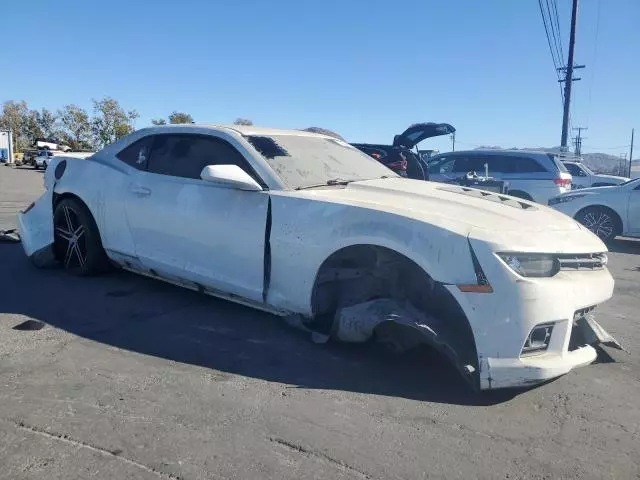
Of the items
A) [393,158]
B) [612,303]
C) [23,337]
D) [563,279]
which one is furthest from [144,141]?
[393,158]

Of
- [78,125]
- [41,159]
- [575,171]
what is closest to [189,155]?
[575,171]

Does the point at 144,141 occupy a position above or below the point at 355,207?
above

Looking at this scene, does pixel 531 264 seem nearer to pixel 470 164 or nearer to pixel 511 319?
pixel 511 319

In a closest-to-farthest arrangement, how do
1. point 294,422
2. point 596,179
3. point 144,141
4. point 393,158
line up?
point 294,422 < point 144,141 < point 393,158 < point 596,179

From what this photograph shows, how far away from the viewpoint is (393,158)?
985 cm

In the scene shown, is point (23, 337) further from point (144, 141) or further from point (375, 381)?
point (375, 381)

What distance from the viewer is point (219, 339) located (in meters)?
3.70

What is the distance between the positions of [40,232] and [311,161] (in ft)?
9.84

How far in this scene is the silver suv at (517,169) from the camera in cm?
1183

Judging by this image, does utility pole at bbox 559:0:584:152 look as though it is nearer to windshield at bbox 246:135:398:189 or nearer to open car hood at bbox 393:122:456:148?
open car hood at bbox 393:122:456:148

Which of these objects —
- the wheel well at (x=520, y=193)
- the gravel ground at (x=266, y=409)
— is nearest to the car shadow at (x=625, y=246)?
the wheel well at (x=520, y=193)

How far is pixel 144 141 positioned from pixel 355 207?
2.35 m

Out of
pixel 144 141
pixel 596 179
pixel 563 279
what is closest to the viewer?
pixel 563 279

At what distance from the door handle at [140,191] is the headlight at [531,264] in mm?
2881
